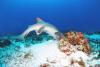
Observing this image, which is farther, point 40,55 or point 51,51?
point 51,51

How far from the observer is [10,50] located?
23.0 ft

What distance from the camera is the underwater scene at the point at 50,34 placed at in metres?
6.12

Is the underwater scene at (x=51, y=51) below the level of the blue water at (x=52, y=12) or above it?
below

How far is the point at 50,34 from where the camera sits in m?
6.27

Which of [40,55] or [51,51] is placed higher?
[51,51]

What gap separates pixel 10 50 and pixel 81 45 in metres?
2.01

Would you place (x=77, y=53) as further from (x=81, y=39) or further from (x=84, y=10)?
(x=84, y=10)

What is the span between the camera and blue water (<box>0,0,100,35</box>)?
7.34m

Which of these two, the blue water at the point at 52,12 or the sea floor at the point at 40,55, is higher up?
the blue water at the point at 52,12

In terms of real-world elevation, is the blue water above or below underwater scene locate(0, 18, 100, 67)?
above

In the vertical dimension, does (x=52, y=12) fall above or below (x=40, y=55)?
above

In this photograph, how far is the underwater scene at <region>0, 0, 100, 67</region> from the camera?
6117 millimetres

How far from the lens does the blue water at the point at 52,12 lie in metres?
7.34

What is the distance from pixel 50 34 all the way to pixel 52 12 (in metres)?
1.52
